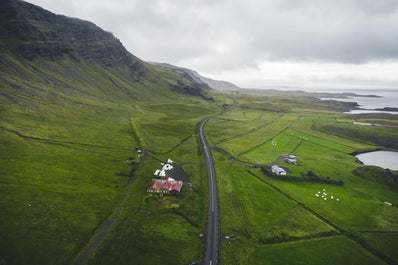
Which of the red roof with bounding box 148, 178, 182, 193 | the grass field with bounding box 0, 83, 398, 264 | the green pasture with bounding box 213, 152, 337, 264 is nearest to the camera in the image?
the grass field with bounding box 0, 83, 398, 264

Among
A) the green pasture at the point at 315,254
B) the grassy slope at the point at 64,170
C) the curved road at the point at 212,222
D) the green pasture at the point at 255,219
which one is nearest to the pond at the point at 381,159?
the green pasture at the point at 255,219

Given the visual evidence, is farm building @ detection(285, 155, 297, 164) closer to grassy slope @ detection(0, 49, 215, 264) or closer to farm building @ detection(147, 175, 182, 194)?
grassy slope @ detection(0, 49, 215, 264)

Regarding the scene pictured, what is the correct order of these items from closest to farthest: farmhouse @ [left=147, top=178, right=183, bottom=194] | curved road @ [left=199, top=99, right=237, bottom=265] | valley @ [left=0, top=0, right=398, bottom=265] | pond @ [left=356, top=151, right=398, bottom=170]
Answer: curved road @ [left=199, top=99, right=237, bottom=265] → valley @ [left=0, top=0, right=398, bottom=265] → farmhouse @ [left=147, top=178, right=183, bottom=194] → pond @ [left=356, top=151, right=398, bottom=170]

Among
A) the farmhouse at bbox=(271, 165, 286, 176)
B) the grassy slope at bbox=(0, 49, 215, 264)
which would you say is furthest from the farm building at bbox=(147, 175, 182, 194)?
the farmhouse at bbox=(271, 165, 286, 176)

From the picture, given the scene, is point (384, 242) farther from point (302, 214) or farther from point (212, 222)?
point (212, 222)

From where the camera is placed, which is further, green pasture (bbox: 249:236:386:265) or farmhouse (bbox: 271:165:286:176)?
→ farmhouse (bbox: 271:165:286:176)

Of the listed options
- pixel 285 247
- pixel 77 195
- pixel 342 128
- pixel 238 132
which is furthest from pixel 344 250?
pixel 342 128
